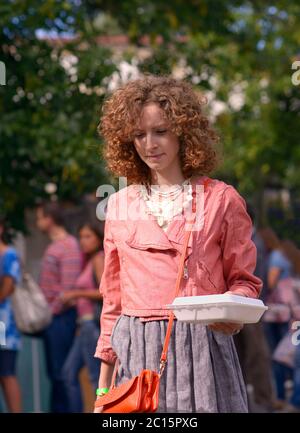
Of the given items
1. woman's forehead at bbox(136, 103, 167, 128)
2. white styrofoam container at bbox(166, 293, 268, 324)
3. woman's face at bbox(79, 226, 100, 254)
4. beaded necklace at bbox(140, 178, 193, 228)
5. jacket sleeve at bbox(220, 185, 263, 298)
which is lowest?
white styrofoam container at bbox(166, 293, 268, 324)

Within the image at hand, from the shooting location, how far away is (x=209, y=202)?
13.5ft

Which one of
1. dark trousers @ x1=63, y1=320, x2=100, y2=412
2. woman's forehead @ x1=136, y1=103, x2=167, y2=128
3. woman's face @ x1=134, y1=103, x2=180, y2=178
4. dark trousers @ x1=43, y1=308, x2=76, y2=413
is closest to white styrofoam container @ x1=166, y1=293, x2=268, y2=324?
woman's face @ x1=134, y1=103, x2=180, y2=178

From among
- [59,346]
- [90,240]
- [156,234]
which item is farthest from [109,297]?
[59,346]

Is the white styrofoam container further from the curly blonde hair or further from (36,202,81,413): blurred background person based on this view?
(36,202,81,413): blurred background person

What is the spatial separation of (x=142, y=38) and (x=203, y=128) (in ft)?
22.5

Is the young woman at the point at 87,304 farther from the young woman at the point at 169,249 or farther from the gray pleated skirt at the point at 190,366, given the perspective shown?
the gray pleated skirt at the point at 190,366

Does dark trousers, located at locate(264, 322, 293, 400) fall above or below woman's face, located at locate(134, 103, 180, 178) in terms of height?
below

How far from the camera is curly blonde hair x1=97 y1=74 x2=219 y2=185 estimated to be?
420cm

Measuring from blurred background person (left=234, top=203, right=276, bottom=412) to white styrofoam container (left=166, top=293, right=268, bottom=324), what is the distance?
15.6ft

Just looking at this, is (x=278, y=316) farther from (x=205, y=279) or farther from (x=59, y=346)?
(x=205, y=279)

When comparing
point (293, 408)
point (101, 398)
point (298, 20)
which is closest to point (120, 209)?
point (101, 398)

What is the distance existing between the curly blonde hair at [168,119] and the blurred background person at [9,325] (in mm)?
4994

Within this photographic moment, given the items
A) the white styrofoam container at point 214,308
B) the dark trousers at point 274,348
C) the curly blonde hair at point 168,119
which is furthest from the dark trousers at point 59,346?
the white styrofoam container at point 214,308
